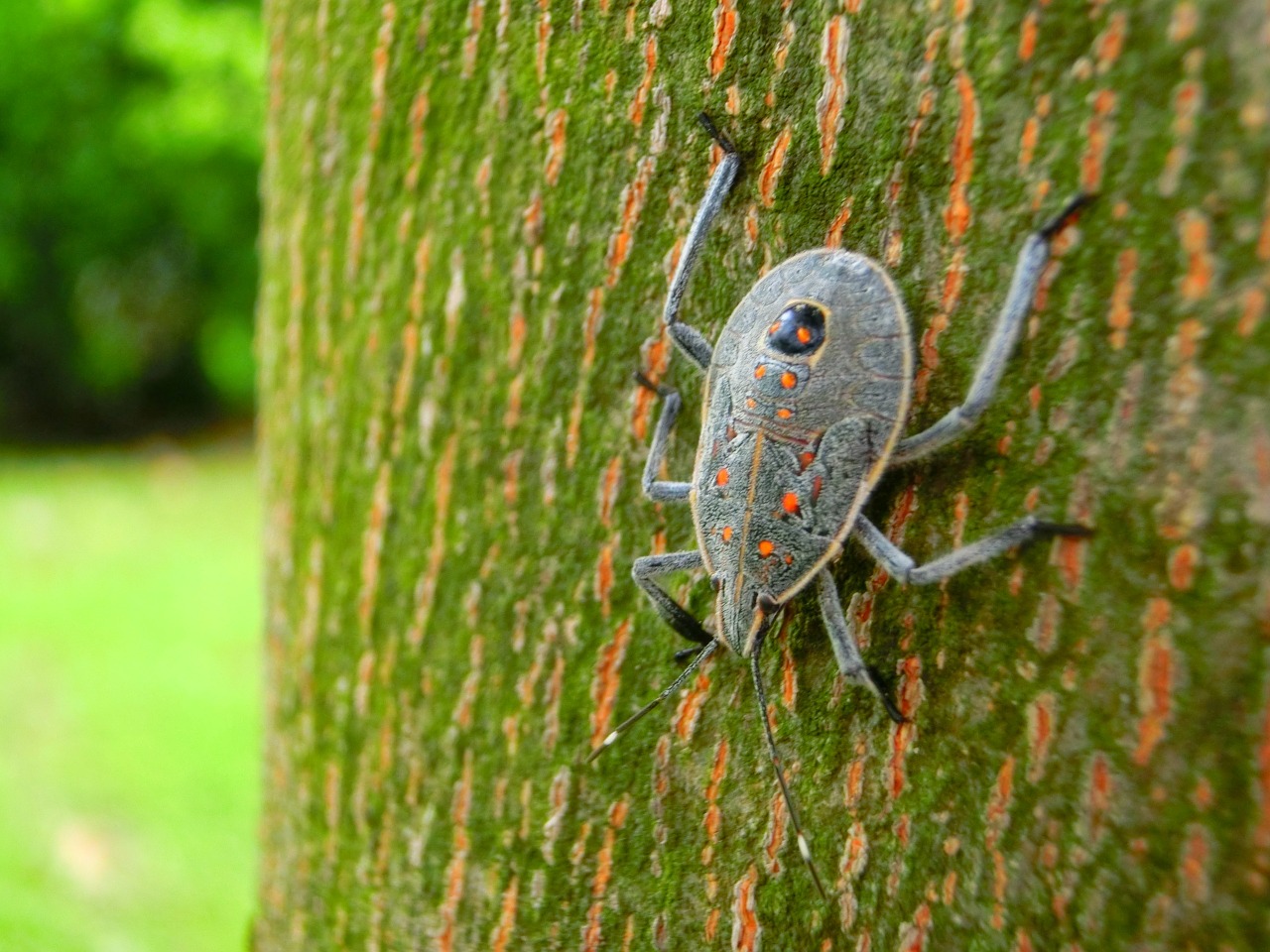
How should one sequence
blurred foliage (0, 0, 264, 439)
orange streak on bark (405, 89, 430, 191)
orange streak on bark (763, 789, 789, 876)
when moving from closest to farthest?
1. orange streak on bark (763, 789, 789, 876)
2. orange streak on bark (405, 89, 430, 191)
3. blurred foliage (0, 0, 264, 439)

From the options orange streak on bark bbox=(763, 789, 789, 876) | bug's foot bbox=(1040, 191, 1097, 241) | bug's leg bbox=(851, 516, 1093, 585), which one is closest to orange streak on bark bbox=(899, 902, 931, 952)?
orange streak on bark bbox=(763, 789, 789, 876)

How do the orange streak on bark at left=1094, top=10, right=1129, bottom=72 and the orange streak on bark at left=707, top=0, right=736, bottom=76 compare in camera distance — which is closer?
the orange streak on bark at left=1094, top=10, right=1129, bottom=72

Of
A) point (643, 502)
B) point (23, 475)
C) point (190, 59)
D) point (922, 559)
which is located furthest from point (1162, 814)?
point (23, 475)

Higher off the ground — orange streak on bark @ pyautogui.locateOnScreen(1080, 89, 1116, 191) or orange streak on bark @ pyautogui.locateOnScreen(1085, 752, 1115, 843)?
orange streak on bark @ pyautogui.locateOnScreen(1080, 89, 1116, 191)

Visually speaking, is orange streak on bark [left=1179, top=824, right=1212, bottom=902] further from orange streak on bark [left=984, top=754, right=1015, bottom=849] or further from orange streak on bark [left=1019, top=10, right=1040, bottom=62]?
orange streak on bark [left=1019, top=10, right=1040, bottom=62]

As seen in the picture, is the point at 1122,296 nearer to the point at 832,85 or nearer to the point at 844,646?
the point at 832,85

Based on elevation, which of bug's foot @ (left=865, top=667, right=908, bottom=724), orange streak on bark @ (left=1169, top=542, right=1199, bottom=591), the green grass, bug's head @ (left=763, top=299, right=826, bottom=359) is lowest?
the green grass

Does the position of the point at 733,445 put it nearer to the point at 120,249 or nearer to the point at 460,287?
the point at 460,287

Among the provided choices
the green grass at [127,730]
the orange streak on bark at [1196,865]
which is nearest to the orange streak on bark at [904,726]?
the orange streak on bark at [1196,865]
